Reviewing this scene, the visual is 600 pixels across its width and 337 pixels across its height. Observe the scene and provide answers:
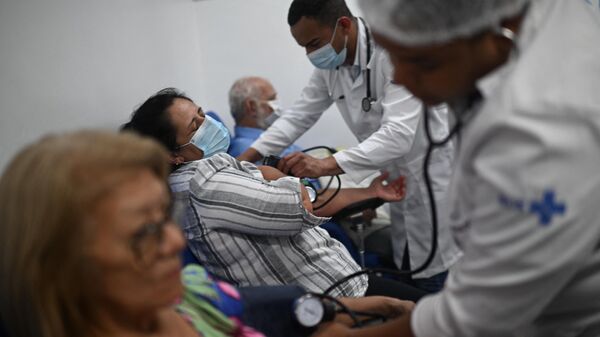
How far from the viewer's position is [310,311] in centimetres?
112

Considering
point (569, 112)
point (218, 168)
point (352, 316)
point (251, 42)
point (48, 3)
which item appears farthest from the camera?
point (251, 42)

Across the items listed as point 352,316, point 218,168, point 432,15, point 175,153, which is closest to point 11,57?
point 175,153

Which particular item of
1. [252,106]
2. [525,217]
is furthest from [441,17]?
[252,106]

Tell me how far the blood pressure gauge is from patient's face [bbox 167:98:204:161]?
72 cm

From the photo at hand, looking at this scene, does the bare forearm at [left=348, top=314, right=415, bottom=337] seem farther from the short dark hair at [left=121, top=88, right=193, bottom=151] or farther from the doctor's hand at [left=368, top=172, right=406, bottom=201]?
the doctor's hand at [left=368, top=172, right=406, bottom=201]

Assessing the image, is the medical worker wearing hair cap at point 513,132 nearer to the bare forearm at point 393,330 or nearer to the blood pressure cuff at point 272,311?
the bare forearm at point 393,330

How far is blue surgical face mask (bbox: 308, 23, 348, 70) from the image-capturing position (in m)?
2.21

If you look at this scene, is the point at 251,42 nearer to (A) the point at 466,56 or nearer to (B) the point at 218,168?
(B) the point at 218,168

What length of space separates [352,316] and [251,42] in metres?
2.63

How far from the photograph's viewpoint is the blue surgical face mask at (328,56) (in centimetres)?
221

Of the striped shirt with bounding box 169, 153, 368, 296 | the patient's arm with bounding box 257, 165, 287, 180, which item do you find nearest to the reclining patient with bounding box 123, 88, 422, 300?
the striped shirt with bounding box 169, 153, 368, 296

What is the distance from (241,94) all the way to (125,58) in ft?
2.90

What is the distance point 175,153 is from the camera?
1.63 meters

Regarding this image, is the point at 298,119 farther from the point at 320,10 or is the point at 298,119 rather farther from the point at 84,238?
the point at 84,238
